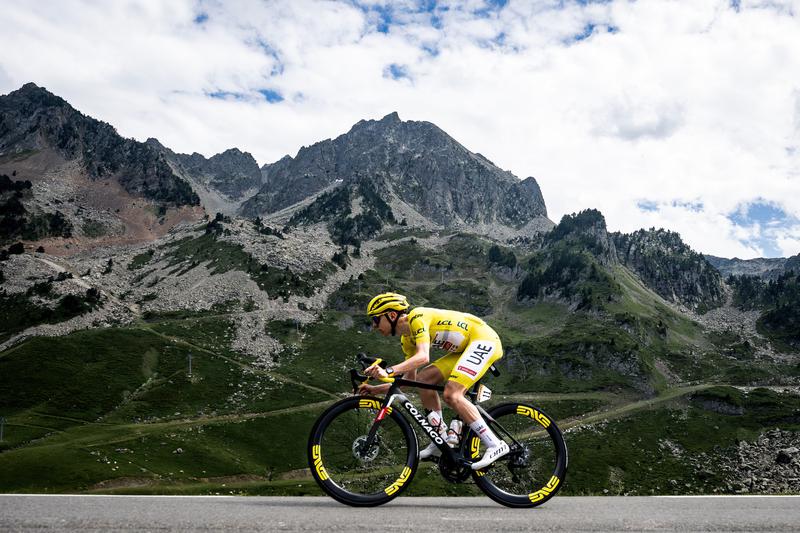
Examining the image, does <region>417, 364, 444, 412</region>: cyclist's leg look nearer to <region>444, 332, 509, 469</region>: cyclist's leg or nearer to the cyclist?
the cyclist

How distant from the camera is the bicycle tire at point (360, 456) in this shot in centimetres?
992

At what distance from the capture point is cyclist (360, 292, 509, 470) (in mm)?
10242

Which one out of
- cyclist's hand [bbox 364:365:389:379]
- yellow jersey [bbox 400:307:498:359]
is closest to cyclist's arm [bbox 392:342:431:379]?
cyclist's hand [bbox 364:365:389:379]

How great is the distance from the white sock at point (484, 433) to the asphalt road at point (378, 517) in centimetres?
126

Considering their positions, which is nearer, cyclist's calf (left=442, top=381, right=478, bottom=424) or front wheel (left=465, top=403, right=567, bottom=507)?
cyclist's calf (left=442, top=381, right=478, bottom=424)

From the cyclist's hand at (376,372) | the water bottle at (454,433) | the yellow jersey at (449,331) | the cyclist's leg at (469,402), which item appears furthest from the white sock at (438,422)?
the cyclist's hand at (376,372)

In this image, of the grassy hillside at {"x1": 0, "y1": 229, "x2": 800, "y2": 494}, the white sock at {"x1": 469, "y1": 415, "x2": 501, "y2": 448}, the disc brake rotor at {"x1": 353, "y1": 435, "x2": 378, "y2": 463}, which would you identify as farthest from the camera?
the grassy hillside at {"x1": 0, "y1": 229, "x2": 800, "y2": 494}

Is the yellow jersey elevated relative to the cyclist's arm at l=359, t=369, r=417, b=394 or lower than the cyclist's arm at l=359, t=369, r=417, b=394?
elevated

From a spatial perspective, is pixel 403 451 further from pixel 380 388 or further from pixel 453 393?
pixel 453 393

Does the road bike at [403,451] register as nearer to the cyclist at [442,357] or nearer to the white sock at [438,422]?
the white sock at [438,422]

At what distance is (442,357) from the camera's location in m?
10.4

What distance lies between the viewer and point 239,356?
17962 cm

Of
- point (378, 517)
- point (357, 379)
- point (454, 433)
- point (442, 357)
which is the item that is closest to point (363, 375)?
point (357, 379)

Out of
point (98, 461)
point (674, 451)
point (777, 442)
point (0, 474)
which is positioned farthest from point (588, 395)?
point (0, 474)
